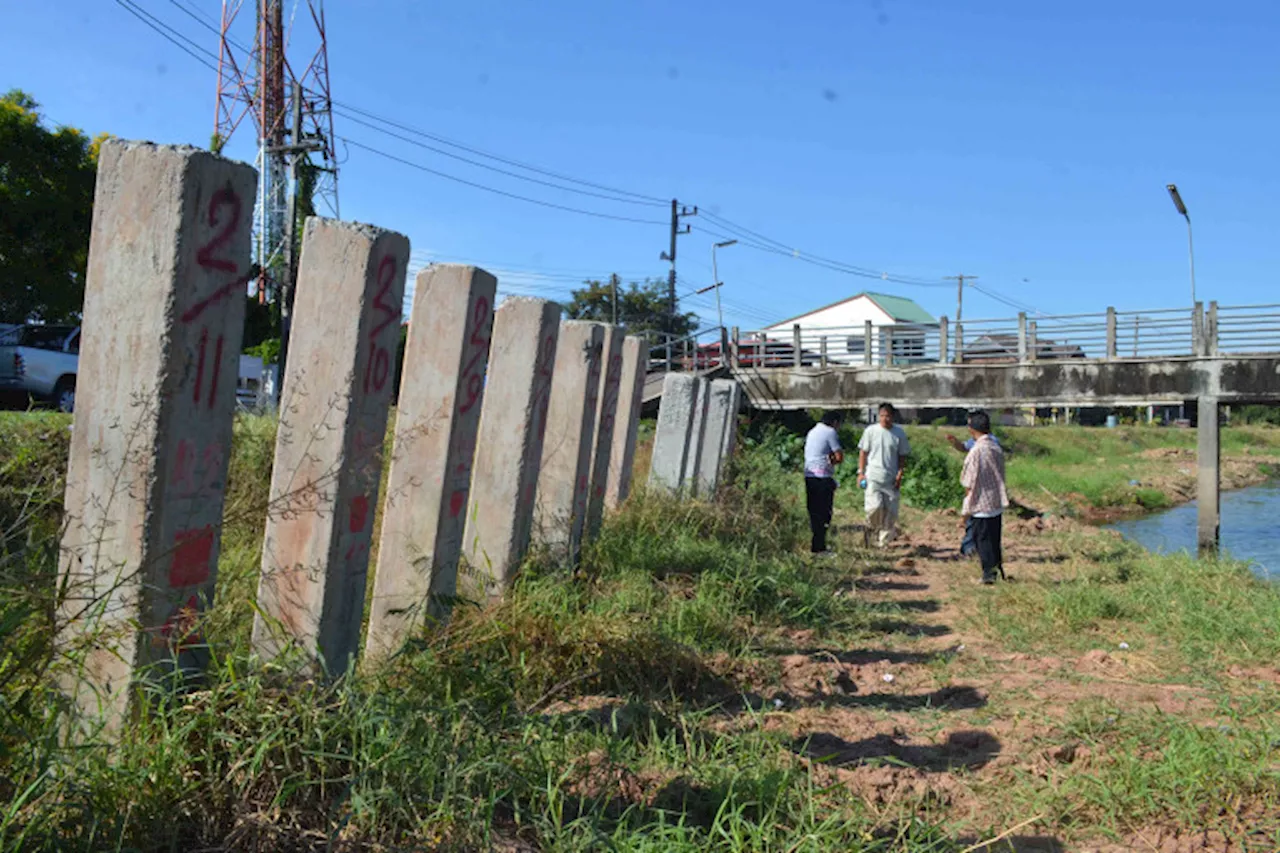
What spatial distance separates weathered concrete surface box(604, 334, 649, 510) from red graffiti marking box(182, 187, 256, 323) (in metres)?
6.17

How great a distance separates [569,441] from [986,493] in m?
3.96

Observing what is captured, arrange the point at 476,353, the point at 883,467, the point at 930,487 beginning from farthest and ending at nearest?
the point at 930,487 < the point at 883,467 < the point at 476,353

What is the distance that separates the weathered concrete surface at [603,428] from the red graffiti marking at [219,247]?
420 centimetres

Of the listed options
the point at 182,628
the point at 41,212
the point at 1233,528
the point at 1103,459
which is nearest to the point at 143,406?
the point at 182,628

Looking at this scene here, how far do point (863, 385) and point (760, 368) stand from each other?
9.74 feet

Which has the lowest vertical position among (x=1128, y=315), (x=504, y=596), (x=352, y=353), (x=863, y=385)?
(x=504, y=596)

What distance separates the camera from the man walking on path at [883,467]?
10391 millimetres

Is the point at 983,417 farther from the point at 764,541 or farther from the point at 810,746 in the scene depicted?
the point at 810,746

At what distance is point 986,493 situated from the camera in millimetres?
8836

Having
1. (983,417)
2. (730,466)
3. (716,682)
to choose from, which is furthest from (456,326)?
(730,466)

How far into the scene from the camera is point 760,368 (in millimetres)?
25438

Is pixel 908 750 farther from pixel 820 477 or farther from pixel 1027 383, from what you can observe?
pixel 1027 383

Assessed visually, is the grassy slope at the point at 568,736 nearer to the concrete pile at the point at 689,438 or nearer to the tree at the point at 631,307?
the concrete pile at the point at 689,438

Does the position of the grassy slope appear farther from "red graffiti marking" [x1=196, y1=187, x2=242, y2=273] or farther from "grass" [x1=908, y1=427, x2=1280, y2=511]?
"grass" [x1=908, y1=427, x2=1280, y2=511]
